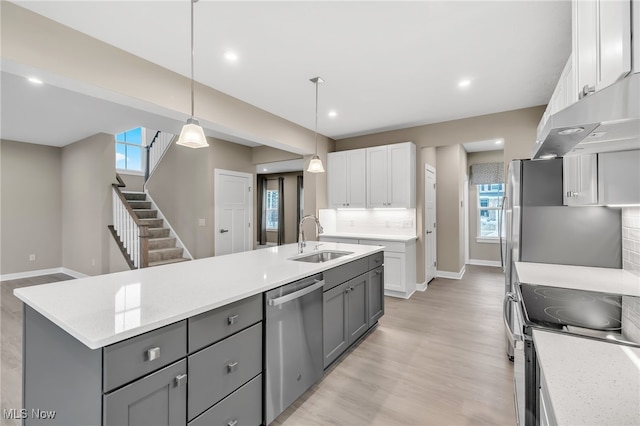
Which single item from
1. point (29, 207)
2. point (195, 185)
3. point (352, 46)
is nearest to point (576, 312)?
point (352, 46)

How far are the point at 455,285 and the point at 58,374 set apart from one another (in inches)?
208

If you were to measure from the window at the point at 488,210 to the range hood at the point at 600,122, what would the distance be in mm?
5958

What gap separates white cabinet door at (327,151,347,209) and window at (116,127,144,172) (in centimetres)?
522

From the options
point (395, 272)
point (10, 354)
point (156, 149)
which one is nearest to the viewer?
point (10, 354)

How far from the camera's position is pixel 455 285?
16.7 ft

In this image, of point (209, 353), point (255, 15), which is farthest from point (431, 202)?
point (209, 353)

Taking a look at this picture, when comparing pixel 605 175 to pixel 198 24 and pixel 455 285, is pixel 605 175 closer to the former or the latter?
pixel 198 24

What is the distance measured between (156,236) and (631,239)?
21.8 feet

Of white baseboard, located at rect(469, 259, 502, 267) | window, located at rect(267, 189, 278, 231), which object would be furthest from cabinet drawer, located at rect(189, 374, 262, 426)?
window, located at rect(267, 189, 278, 231)

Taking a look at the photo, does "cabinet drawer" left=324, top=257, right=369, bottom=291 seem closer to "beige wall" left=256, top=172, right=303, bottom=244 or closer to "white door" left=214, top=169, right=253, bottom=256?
"white door" left=214, top=169, right=253, bottom=256

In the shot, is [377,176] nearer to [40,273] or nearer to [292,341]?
[292,341]

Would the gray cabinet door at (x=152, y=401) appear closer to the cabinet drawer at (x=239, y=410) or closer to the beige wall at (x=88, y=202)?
the cabinet drawer at (x=239, y=410)

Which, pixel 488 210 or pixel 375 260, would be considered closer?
pixel 375 260

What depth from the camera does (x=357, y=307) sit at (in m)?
2.77
